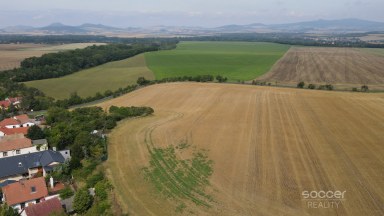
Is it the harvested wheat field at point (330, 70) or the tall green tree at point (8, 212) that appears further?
the harvested wheat field at point (330, 70)

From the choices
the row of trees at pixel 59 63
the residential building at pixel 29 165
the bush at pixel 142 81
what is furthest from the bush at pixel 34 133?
the row of trees at pixel 59 63

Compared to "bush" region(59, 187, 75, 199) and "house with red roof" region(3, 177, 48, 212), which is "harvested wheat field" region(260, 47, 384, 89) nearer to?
"bush" region(59, 187, 75, 199)

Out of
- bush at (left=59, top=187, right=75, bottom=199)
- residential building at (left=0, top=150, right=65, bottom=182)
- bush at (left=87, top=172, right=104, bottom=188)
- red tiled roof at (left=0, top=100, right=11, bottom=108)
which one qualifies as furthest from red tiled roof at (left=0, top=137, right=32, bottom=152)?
red tiled roof at (left=0, top=100, right=11, bottom=108)

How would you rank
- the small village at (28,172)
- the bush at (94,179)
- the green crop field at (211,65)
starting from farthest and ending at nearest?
the green crop field at (211,65) → the bush at (94,179) → the small village at (28,172)

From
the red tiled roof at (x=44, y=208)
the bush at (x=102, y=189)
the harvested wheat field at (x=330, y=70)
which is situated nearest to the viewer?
the red tiled roof at (x=44, y=208)

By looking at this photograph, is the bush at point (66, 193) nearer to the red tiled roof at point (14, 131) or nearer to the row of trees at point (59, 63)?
the red tiled roof at point (14, 131)

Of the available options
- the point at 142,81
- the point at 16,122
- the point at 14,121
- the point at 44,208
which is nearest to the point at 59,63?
the point at 142,81

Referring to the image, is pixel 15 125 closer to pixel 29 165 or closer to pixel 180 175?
pixel 29 165
